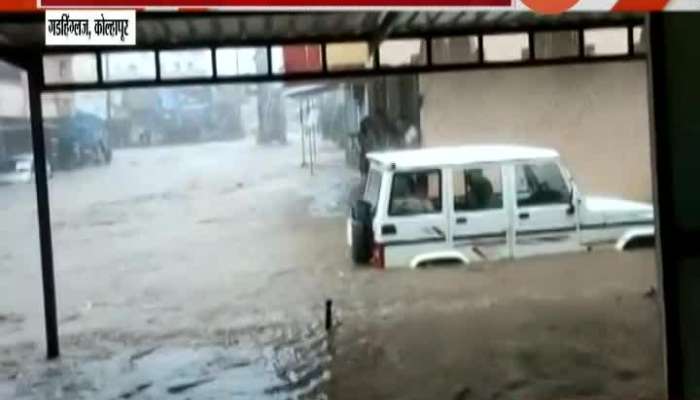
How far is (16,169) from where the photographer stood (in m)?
11.3

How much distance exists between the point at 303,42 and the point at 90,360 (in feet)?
11.1

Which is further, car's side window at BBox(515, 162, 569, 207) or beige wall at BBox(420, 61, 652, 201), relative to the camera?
beige wall at BBox(420, 61, 652, 201)

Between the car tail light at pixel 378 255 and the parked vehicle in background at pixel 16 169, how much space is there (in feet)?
13.2

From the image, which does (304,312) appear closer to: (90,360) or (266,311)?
(266,311)

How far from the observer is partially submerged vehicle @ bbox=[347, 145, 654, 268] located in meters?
10.9

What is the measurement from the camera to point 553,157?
11.2 meters

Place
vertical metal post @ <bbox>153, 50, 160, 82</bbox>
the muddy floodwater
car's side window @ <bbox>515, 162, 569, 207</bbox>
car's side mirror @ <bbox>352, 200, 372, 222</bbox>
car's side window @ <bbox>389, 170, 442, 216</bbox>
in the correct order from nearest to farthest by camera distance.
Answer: the muddy floodwater < vertical metal post @ <bbox>153, 50, 160, 82</bbox> < car's side window @ <bbox>389, 170, 442, 216</bbox> < car's side window @ <bbox>515, 162, 569, 207</bbox> < car's side mirror @ <bbox>352, 200, 372, 222</bbox>

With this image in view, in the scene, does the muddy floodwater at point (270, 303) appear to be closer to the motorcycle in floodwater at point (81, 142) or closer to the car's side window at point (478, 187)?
the motorcycle in floodwater at point (81, 142)

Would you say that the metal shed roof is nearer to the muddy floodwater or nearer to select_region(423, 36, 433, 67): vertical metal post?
select_region(423, 36, 433, 67): vertical metal post

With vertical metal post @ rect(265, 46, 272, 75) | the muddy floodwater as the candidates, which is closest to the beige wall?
the muddy floodwater

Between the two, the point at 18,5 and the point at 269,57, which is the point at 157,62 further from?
the point at 18,5

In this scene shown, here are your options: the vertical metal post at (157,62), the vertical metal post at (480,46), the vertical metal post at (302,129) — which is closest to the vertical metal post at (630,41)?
the vertical metal post at (480,46)

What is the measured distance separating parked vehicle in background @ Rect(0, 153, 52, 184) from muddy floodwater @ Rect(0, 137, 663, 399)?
22cm

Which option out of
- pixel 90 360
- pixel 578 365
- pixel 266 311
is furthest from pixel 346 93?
pixel 578 365
